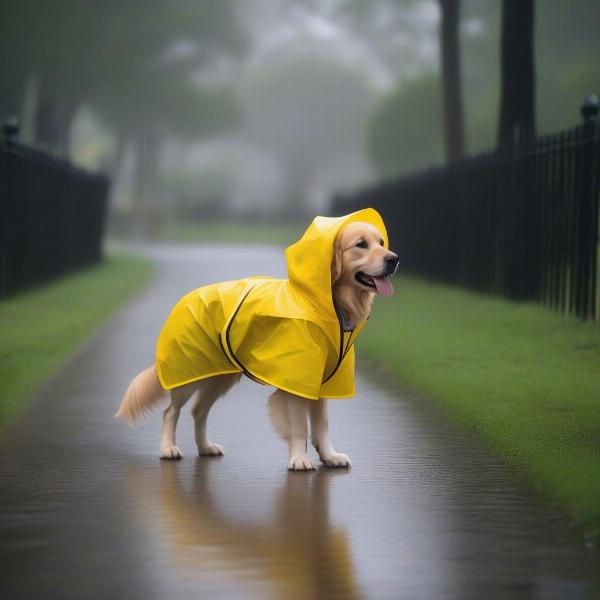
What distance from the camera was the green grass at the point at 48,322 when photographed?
12.8m

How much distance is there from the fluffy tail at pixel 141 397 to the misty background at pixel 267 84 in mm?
29558

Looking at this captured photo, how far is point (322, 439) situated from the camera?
862 cm

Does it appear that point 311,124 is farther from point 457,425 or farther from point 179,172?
point 457,425

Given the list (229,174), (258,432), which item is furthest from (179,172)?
(258,432)

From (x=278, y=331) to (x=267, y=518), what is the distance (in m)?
1.54

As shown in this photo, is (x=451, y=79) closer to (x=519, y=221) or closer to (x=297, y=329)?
(x=519, y=221)

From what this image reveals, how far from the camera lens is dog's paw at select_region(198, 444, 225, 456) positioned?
9.10 m

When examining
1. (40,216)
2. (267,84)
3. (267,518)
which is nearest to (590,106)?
(267,518)

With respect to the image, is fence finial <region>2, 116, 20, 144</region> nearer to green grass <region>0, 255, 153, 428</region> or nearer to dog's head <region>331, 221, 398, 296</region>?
green grass <region>0, 255, 153, 428</region>

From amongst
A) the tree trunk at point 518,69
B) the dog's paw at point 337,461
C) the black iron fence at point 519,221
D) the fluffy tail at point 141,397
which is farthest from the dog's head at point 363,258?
the tree trunk at point 518,69

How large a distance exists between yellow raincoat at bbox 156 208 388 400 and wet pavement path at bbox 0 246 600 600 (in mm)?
536

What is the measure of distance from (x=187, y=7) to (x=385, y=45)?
25.8 metres

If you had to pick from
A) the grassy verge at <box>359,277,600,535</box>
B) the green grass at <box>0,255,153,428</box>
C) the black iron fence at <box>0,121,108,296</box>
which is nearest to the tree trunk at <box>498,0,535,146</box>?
the grassy verge at <box>359,277,600,535</box>

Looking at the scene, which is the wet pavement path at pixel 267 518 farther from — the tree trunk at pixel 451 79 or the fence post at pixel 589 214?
the tree trunk at pixel 451 79
